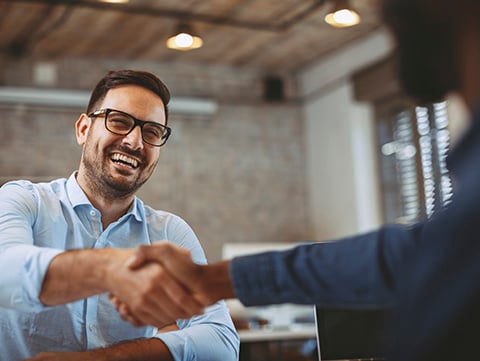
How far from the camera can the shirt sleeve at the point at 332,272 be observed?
107 cm

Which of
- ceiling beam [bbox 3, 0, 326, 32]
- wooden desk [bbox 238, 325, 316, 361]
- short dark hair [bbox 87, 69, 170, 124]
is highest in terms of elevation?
ceiling beam [bbox 3, 0, 326, 32]

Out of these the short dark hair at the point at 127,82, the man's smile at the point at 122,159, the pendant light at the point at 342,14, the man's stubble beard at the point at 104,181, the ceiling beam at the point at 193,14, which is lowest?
the man's stubble beard at the point at 104,181

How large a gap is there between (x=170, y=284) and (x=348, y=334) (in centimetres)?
82

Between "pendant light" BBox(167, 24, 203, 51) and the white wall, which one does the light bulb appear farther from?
the white wall

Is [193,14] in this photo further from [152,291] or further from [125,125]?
[152,291]

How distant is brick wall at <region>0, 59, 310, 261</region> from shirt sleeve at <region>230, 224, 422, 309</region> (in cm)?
522

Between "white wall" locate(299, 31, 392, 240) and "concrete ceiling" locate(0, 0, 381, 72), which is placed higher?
"concrete ceiling" locate(0, 0, 381, 72)

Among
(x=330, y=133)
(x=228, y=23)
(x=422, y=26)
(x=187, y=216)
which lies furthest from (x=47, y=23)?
(x=422, y=26)

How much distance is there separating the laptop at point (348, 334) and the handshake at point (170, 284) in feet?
2.31

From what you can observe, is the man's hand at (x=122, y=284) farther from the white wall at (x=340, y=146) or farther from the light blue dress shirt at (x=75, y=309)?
the white wall at (x=340, y=146)

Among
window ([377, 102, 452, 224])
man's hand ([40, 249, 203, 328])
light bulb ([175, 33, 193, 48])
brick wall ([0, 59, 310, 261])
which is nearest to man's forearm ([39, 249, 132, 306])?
man's hand ([40, 249, 203, 328])

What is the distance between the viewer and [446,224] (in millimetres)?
748

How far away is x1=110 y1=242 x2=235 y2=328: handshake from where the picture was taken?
1229mm

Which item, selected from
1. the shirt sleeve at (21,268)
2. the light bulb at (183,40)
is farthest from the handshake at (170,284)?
the light bulb at (183,40)
